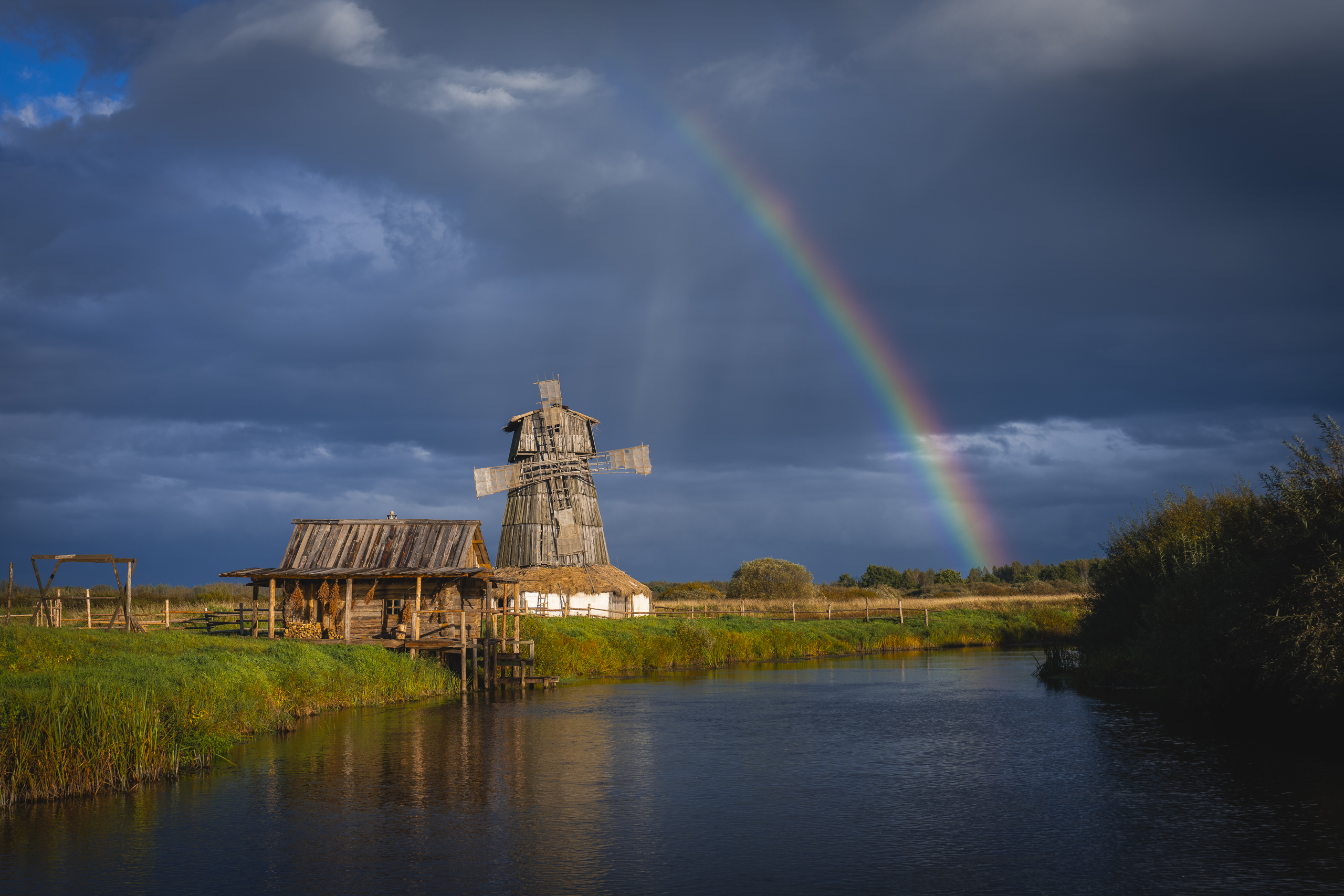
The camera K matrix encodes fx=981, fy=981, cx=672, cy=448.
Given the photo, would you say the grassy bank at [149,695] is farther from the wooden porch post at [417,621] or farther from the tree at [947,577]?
the tree at [947,577]

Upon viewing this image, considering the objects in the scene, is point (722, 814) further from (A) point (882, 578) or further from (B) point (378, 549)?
(A) point (882, 578)

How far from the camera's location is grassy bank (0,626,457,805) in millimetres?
16078

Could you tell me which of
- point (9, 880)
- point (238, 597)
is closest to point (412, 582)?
point (9, 880)

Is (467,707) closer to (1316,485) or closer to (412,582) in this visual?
(412,582)

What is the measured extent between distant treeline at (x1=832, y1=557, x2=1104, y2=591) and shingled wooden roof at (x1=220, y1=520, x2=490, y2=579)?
240 feet

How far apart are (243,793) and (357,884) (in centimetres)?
623

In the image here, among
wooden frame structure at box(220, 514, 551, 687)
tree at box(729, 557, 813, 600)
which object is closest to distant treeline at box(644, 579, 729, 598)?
A: tree at box(729, 557, 813, 600)

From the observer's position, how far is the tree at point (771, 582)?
82312 millimetres

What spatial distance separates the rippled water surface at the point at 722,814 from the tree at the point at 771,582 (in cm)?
5463

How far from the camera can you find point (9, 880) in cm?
1186

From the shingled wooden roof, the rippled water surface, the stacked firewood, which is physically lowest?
the rippled water surface

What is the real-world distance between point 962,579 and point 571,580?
74478 mm

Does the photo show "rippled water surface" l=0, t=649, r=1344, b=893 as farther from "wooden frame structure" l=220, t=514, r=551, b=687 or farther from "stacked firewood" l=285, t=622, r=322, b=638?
"stacked firewood" l=285, t=622, r=322, b=638

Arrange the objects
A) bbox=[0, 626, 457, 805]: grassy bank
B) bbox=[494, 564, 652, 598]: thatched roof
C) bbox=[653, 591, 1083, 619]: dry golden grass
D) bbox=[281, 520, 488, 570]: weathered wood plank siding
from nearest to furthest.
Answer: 1. bbox=[0, 626, 457, 805]: grassy bank
2. bbox=[281, 520, 488, 570]: weathered wood plank siding
3. bbox=[494, 564, 652, 598]: thatched roof
4. bbox=[653, 591, 1083, 619]: dry golden grass
